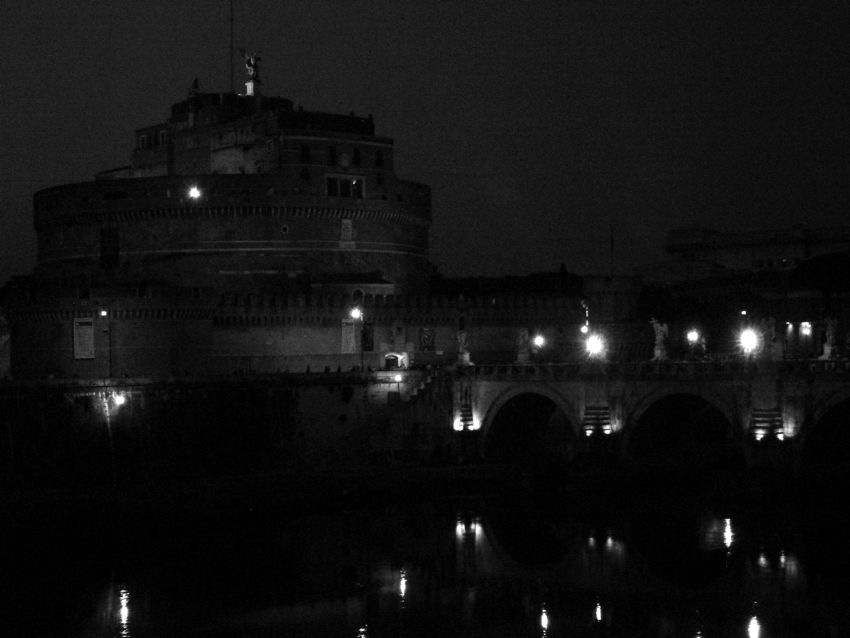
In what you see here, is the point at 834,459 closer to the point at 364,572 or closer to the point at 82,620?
the point at 364,572

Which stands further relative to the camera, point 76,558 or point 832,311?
point 832,311

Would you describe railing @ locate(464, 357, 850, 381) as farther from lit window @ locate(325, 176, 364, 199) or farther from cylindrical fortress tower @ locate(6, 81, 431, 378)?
lit window @ locate(325, 176, 364, 199)

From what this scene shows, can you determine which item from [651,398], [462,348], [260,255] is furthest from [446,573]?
[260,255]

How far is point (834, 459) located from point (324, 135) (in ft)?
122

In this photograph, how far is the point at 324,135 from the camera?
91312 mm

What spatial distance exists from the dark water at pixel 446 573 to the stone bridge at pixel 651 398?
3943mm

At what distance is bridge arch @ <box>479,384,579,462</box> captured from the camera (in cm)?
7544

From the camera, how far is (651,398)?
69.9 m

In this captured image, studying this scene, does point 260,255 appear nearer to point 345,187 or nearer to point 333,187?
point 333,187

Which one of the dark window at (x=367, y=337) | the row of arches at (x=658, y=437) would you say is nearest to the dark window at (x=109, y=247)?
the dark window at (x=367, y=337)

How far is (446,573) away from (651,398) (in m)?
16.9

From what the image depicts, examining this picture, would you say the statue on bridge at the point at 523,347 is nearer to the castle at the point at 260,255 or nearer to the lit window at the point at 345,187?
the castle at the point at 260,255

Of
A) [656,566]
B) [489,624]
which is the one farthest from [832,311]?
[489,624]

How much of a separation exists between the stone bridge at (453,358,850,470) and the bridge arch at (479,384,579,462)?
0.22ft
